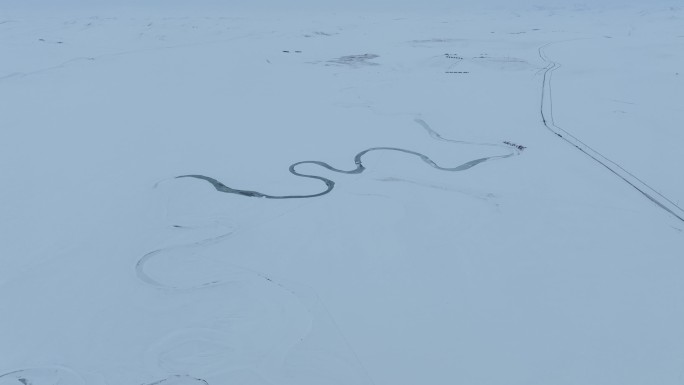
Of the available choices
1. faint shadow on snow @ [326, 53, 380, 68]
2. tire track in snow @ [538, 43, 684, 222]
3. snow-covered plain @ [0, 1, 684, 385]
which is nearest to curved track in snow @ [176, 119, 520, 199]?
snow-covered plain @ [0, 1, 684, 385]

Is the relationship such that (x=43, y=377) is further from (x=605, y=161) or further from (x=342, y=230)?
(x=605, y=161)

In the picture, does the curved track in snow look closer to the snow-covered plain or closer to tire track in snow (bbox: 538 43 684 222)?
the snow-covered plain

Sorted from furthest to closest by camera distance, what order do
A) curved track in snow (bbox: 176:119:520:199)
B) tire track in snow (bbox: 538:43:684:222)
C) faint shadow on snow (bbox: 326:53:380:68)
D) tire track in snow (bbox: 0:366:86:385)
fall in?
faint shadow on snow (bbox: 326:53:380:68)
curved track in snow (bbox: 176:119:520:199)
tire track in snow (bbox: 538:43:684:222)
tire track in snow (bbox: 0:366:86:385)

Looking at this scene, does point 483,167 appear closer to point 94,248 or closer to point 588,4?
point 94,248

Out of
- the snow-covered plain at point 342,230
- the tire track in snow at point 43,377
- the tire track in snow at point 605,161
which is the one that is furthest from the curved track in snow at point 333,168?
the tire track in snow at point 43,377

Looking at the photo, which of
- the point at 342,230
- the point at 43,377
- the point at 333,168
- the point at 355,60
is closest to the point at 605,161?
the point at 333,168

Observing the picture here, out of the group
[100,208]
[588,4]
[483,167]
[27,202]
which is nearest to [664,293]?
[483,167]

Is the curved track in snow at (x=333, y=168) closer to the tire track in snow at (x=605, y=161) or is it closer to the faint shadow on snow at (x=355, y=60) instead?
the tire track in snow at (x=605, y=161)
